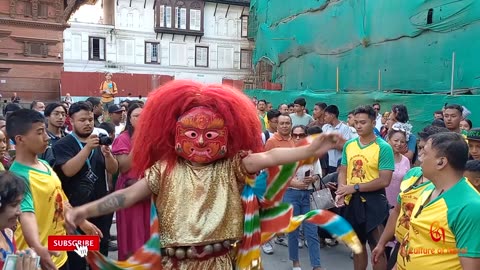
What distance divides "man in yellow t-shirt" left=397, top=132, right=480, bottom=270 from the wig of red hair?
99cm

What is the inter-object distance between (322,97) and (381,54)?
74.9 inches

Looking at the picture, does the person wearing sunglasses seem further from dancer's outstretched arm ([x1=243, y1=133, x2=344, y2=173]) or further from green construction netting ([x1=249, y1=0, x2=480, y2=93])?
green construction netting ([x1=249, y1=0, x2=480, y2=93])

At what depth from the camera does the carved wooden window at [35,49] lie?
731 inches

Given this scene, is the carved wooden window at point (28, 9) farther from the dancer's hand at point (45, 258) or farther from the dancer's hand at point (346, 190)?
the dancer's hand at point (45, 258)

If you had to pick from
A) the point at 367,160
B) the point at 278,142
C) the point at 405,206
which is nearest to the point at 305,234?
the point at 278,142

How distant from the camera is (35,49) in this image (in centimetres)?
1886

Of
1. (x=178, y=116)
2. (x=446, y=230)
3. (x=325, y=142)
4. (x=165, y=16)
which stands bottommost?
(x=446, y=230)

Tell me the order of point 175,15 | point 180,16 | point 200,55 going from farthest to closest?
point 200,55 < point 180,16 < point 175,15

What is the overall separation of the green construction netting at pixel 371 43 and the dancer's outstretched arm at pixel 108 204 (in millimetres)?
8107

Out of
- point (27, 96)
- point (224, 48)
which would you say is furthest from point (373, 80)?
point (224, 48)

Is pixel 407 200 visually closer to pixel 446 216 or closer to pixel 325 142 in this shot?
pixel 446 216

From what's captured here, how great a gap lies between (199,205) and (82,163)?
1477mm

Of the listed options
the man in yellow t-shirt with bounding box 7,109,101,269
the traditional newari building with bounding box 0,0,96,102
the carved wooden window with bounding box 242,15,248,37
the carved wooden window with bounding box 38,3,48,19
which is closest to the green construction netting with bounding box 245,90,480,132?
the man in yellow t-shirt with bounding box 7,109,101,269

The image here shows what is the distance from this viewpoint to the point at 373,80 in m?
12.0
